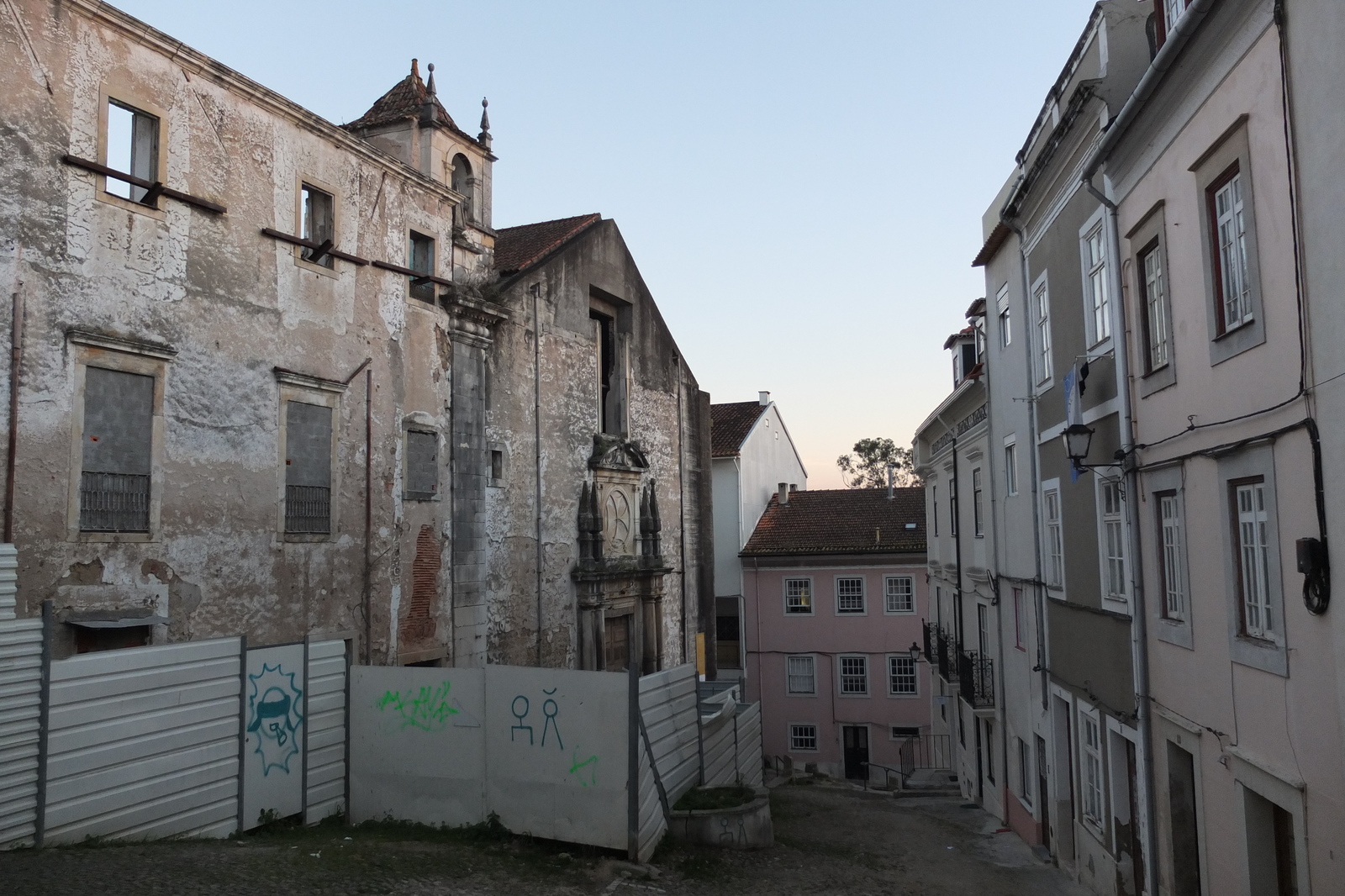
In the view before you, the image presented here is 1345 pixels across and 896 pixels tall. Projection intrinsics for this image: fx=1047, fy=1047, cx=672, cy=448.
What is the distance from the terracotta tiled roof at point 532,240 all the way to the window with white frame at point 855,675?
1839 cm

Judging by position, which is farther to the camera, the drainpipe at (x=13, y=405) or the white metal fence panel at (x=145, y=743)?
the drainpipe at (x=13, y=405)

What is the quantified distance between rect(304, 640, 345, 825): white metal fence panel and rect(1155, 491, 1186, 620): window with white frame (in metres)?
8.98

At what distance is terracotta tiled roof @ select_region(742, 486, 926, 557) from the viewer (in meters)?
35.7

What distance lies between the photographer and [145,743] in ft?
32.7

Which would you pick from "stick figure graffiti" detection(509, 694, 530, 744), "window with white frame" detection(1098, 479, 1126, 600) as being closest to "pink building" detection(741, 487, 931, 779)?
"window with white frame" detection(1098, 479, 1126, 600)

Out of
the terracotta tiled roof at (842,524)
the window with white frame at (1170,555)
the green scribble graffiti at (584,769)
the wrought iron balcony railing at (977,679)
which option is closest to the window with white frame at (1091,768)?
the window with white frame at (1170,555)

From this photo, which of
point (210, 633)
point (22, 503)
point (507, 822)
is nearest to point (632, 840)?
point (507, 822)

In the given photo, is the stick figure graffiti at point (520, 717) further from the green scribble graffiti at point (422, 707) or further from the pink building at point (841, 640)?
the pink building at point (841, 640)

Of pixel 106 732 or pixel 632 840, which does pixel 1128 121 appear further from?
pixel 106 732

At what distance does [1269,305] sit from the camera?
7754 millimetres

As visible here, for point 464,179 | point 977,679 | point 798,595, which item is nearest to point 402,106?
point 464,179

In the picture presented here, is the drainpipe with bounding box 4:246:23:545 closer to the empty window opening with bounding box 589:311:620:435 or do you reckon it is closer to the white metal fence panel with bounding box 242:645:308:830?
the white metal fence panel with bounding box 242:645:308:830

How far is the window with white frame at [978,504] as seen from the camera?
20906 millimetres

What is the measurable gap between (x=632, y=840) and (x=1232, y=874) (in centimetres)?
537
